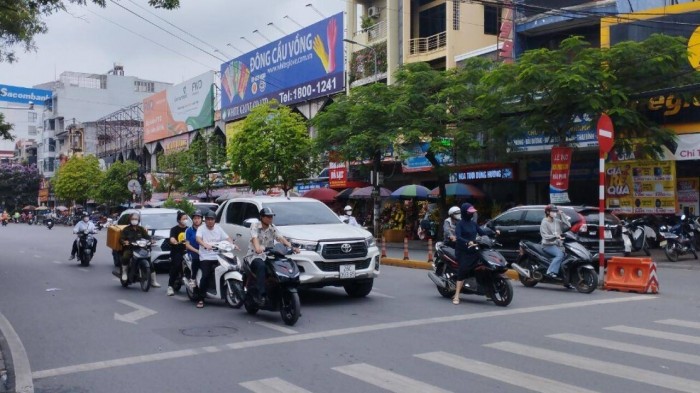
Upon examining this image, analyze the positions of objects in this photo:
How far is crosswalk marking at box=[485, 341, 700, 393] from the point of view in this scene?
250 inches

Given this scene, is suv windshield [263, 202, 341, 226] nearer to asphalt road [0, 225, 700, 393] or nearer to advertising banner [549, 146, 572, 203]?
asphalt road [0, 225, 700, 393]

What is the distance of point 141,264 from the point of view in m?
14.3

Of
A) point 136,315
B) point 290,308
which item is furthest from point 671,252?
point 136,315

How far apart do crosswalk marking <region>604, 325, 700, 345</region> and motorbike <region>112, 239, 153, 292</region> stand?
29.9ft

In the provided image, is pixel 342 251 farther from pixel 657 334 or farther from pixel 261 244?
pixel 657 334

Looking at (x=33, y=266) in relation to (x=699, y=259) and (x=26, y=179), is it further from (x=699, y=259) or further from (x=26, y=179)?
(x=26, y=179)

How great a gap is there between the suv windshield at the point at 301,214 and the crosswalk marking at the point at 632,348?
5.15 metres

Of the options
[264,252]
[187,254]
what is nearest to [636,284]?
[264,252]

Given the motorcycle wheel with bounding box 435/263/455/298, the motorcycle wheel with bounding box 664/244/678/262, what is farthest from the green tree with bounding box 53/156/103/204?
the motorcycle wheel with bounding box 435/263/455/298

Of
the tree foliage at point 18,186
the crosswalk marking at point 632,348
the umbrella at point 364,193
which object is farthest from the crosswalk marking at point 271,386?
the tree foliage at point 18,186

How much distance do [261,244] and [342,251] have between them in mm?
1464

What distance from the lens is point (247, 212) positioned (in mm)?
13234

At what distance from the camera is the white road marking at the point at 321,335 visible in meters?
7.44

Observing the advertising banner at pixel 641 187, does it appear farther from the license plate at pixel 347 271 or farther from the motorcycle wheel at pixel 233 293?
the motorcycle wheel at pixel 233 293
